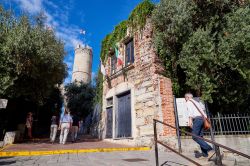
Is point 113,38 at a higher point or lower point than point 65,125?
higher

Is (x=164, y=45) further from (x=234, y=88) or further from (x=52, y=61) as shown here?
(x=52, y=61)

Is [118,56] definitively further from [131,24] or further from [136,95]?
[136,95]

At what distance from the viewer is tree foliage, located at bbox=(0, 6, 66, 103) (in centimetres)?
942

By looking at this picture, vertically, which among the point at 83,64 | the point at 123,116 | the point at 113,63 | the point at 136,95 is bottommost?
the point at 123,116

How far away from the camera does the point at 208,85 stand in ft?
24.9

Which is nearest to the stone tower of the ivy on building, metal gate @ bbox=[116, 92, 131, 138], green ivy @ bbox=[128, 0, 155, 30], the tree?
the tree

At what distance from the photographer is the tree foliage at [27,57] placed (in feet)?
30.9

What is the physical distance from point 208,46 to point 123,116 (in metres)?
5.87

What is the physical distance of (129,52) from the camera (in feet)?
40.2

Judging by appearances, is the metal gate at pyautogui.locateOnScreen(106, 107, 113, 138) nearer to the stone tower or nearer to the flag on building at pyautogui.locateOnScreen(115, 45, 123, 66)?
the flag on building at pyautogui.locateOnScreen(115, 45, 123, 66)

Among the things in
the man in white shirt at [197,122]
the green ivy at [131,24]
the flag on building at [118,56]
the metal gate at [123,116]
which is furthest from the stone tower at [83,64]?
the man in white shirt at [197,122]

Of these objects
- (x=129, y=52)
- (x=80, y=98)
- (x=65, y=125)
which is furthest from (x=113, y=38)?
(x=80, y=98)

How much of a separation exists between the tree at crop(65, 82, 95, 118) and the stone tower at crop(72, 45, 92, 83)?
1359cm

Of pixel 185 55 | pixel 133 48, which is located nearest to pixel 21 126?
→ pixel 133 48
